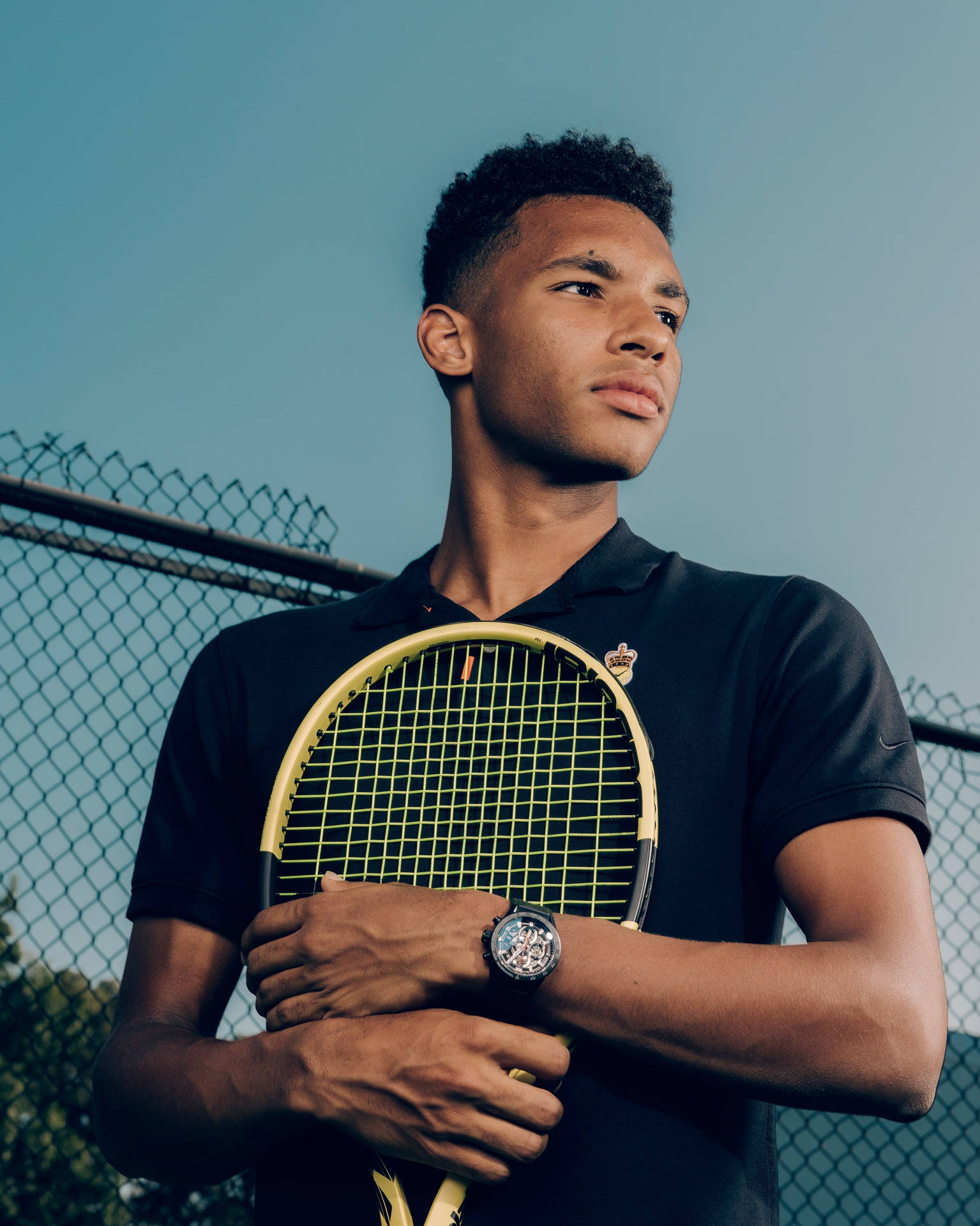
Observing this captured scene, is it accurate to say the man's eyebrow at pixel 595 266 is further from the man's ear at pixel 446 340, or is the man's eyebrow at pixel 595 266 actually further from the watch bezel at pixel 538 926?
the watch bezel at pixel 538 926

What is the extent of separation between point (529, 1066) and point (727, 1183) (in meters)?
0.31

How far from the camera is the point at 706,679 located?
177cm

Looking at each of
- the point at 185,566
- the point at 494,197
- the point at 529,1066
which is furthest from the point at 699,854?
the point at 185,566

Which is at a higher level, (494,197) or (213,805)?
(494,197)

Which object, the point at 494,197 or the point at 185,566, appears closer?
the point at 494,197

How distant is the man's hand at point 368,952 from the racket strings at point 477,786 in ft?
0.52

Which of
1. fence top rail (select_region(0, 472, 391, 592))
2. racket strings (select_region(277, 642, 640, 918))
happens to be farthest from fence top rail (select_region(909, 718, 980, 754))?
racket strings (select_region(277, 642, 640, 918))

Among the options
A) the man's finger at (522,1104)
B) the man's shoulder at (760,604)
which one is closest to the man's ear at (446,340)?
the man's shoulder at (760,604)

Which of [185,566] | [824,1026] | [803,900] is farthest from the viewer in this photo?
[185,566]

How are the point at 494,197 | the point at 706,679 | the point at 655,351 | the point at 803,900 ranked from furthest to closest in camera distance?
1. the point at 494,197
2. the point at 655,351
3. the point at 706,679
4. the point at 803,900

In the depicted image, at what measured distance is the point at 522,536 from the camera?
220 cm

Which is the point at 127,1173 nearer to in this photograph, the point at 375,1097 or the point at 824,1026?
the point at 375,1097

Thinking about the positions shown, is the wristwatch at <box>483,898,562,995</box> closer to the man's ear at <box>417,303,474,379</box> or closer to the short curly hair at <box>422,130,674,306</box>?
the man's ear at <box>417,303,474,379</box>

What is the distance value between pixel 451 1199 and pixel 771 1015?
1.44 ft
